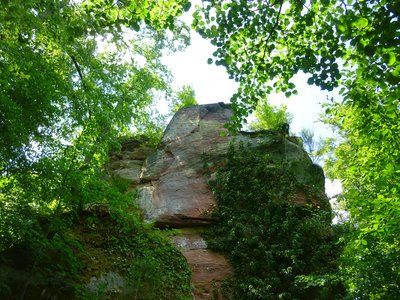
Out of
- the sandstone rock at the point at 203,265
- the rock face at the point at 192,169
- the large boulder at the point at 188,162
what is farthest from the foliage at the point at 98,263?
the large boulder at the point at 188,162

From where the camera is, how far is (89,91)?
8.55 metres

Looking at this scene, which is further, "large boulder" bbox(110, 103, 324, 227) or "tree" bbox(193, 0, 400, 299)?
"large boulder" bbox(110, 103, 324, 227)

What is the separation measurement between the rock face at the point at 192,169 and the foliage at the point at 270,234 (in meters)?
0.46

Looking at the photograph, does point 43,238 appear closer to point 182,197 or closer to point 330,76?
point 330,76

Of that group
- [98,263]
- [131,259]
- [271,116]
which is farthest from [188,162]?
[98,263]

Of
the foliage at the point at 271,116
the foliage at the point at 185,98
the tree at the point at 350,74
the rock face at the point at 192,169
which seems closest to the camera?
the tree at the point at 350,74

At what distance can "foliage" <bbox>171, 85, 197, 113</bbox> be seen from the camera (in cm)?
1820

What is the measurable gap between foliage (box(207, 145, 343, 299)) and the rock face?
463 millimetres

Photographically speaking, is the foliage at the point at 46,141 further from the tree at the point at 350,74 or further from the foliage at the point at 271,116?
the foliage at the point at 271,116

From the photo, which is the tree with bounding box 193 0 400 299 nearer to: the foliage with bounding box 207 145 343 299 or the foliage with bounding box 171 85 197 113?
the foliage with bounding box 207 145 343 299

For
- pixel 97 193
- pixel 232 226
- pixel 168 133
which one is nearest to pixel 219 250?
pixel 232 226

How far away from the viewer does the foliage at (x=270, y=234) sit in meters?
9.42

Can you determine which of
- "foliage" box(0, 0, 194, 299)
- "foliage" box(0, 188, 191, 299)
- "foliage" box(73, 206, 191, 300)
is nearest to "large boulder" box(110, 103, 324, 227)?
"foliage" box(73, 206, 191, 300)

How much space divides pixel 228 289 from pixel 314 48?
6.79 metres
